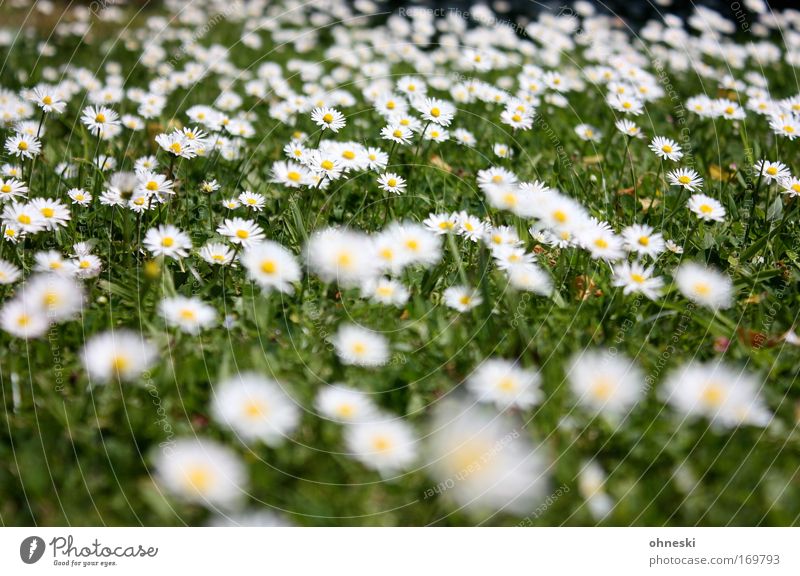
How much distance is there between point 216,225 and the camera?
5.82 ft

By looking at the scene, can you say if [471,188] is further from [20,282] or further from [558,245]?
[20,282]

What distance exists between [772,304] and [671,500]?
64cm

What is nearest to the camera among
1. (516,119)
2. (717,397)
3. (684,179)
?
(717,397)

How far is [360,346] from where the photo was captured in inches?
52.8

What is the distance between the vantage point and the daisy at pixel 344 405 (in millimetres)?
1203

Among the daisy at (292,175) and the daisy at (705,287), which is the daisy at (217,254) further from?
the daisy at (705,287)

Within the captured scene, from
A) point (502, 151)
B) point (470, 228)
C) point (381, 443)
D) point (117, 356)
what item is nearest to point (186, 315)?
point (117, 356)

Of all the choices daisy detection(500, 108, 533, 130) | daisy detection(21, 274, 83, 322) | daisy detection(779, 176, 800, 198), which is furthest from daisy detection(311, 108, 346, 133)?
daisy detection(779, 176, 800, 198)

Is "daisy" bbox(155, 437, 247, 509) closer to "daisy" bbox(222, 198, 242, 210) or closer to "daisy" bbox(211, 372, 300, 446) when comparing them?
"daisy" bbox(211, 372, 300, 446)

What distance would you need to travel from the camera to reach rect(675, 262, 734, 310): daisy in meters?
1.49

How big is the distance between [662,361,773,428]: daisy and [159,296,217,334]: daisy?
91 cm

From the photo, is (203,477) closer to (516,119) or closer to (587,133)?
(516,119)

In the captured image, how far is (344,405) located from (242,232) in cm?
56

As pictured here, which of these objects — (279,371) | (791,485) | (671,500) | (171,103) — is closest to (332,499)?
(279,371)
